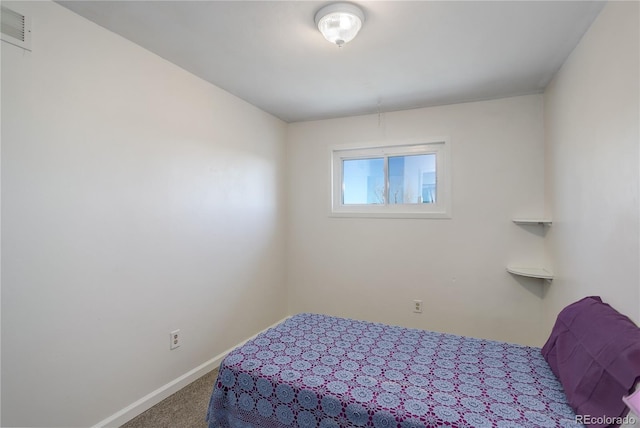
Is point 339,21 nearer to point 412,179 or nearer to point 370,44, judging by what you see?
point 370,44

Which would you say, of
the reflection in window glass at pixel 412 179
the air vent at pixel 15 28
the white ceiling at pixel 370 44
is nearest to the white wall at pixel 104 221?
the air vent at pixel 15 28

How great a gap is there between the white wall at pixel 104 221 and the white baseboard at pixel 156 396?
4 centimetres

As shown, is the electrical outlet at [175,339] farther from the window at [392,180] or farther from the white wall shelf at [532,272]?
the white wall shelf at [532,272]

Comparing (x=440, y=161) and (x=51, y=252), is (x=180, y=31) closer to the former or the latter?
(x=51, y=252)

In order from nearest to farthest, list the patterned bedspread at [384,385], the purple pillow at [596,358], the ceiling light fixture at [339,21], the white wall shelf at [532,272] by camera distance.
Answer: the purple pillow at [596,358] → the patterned bedspread at [384,385] → the ceiling light fixture at [339,21] → the white wall shelf at [532,272]

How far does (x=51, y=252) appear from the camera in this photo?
156cm

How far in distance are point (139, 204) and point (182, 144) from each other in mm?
566

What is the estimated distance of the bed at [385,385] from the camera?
125 cm

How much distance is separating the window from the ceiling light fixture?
5.38ft

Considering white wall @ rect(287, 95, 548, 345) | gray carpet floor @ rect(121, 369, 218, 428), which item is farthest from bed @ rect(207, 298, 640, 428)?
white wall @ rect(287, 95, 548, 345)

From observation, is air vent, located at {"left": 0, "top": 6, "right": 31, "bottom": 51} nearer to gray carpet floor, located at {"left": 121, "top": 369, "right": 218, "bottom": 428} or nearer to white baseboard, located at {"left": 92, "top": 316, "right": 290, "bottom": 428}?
white baseboard, located at {"left": 92, "top": 316, "right": 290, "bottom": 428}

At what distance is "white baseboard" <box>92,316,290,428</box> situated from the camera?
5.97 ft

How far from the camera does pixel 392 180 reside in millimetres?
3279

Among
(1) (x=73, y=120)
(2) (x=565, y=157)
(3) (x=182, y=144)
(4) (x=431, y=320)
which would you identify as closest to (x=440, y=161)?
(2) (x=565, y=157)
